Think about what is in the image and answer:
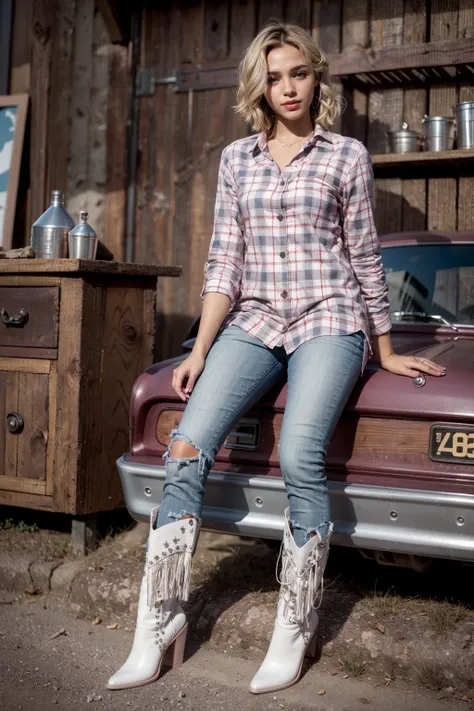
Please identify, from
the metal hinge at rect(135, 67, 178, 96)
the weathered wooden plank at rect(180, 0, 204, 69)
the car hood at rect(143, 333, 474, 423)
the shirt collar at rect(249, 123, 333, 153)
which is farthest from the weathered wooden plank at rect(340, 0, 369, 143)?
the car hood at rect(143, 333, 474, 423)

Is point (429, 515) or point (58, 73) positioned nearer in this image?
point (429, 515)

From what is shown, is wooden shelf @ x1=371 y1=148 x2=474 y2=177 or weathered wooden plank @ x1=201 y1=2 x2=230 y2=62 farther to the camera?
weathered wooden plank @ x1=201 y1=2 x2=230 y2=62

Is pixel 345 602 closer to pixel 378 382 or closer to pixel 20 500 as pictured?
pixel 378 382

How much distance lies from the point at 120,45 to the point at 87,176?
905 millimetres

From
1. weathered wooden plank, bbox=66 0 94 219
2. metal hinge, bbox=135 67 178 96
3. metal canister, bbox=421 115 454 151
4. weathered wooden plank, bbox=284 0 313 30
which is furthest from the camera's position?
weathered wooden plank, bbox=66 0 94 219

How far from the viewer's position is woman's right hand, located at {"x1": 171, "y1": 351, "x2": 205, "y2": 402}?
3.12 meters

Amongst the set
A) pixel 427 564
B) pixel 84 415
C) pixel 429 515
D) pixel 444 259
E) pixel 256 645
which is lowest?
pixel 256 645

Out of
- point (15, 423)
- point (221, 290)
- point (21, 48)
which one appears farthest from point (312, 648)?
point (21, 48)

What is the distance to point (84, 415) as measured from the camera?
161 inches

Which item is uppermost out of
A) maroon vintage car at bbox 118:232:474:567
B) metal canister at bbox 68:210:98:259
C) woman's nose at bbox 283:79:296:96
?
woman's nose at bbox 283:79:296:96

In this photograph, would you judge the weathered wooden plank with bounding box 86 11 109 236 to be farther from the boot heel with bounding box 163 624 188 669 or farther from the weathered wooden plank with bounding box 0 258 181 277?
the boot heel with bounding box 163 624 188 669

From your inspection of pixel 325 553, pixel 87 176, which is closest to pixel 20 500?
pixel 325 553

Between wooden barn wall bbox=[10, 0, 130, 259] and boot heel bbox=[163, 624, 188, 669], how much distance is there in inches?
135

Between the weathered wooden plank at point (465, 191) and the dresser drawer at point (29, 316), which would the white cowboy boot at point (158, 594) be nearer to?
the dresser drawer at point (29, 316)
